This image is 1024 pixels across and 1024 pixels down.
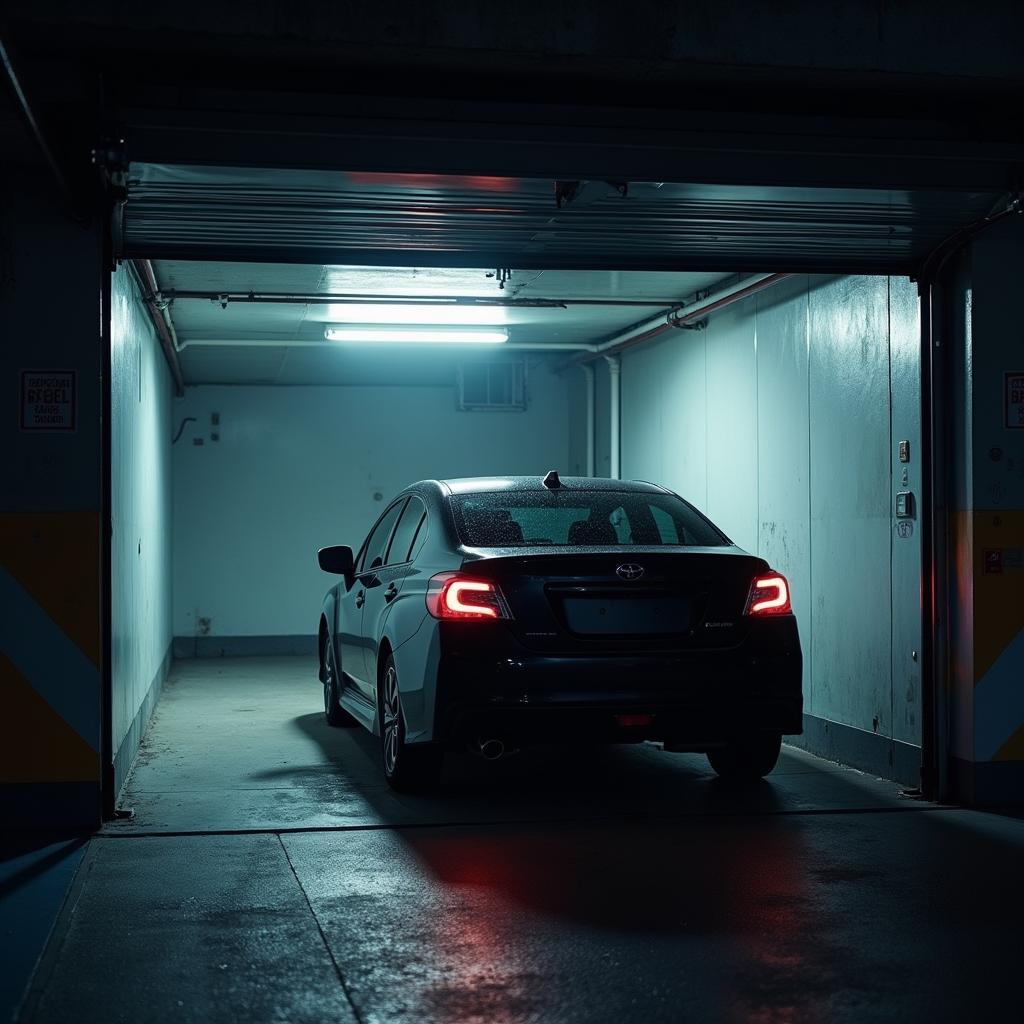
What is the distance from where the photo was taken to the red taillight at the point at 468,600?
6523 mm

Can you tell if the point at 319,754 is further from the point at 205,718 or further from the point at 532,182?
the point at 532,182

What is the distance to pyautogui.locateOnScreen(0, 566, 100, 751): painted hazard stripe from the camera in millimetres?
6434

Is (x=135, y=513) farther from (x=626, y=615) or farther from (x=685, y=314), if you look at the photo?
(x=685, y=314)

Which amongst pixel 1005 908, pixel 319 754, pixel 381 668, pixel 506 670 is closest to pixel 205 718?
pixel 319 754

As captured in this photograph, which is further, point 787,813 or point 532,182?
point 787,813

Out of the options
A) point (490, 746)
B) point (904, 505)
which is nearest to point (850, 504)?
point (904, 505)

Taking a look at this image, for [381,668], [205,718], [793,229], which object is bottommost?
[205,718]

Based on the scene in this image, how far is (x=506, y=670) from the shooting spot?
6.43 m

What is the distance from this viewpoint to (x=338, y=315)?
39.4 ft

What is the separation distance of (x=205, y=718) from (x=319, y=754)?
2.10 meters

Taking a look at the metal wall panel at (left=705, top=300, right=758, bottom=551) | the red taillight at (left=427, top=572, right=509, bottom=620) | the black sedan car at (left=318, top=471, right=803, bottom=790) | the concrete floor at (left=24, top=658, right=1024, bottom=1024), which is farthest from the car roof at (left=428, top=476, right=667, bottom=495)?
the metal wall panel at (left=705, top=300, right=758, bottom=551)

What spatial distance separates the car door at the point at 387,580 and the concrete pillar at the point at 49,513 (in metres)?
1.71

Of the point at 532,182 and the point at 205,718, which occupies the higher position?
the point at 532,182

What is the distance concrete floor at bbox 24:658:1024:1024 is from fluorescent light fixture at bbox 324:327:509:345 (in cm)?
555
